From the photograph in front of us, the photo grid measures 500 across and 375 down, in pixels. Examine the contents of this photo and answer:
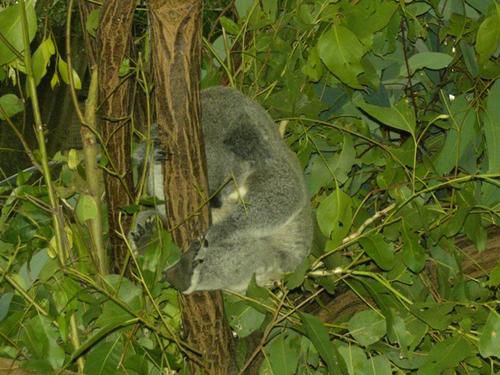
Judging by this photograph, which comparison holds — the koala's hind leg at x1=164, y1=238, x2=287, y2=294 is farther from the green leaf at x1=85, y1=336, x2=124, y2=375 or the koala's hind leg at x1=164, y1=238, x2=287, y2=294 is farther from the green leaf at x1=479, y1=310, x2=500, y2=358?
the green leaf at x1=479, y1=310, x2=500, y2=358

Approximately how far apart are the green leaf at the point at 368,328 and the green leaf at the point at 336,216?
0.19 metres

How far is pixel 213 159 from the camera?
90.7 inches

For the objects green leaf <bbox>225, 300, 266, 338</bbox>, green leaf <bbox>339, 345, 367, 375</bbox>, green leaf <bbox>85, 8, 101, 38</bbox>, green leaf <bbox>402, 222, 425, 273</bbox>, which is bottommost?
green leaf <bbox>339, 345, 367, 375</bbox>

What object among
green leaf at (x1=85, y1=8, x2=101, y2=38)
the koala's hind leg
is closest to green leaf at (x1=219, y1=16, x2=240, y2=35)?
green leaf at (x1=85, y1=8, x2=101, y2=38)

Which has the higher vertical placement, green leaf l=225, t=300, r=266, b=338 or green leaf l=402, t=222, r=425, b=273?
green leaf l=402, t=222, r=425, b=273

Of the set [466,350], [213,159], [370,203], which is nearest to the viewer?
[466,350]

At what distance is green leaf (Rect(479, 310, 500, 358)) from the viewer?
6.08 ft

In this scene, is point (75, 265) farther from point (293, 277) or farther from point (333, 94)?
point (333, 94)

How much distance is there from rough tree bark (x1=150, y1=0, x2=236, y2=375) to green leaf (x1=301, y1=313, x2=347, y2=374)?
314 mm

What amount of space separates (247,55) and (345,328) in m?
0.87

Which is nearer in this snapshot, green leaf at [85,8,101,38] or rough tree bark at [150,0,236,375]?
rough tree bark at [150,0,236,375]

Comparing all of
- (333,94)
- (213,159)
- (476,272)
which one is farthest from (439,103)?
(213,159)

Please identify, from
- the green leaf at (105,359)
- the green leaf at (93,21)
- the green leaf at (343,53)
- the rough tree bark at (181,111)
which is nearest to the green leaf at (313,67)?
the green leaf at (343,53)

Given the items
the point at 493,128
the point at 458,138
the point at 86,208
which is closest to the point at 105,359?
the point at 86,208
